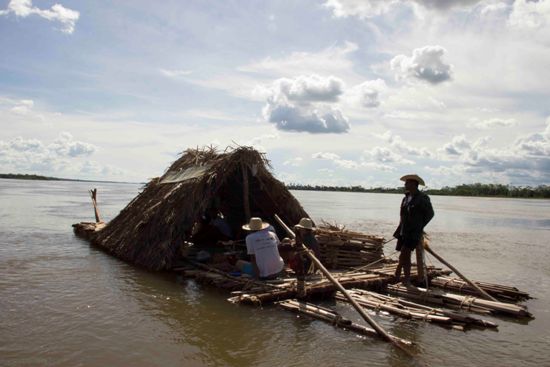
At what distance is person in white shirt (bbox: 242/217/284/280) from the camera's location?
7.84 meters

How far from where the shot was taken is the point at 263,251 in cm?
795

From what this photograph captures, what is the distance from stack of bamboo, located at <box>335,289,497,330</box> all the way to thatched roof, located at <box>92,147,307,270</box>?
3.82 metres

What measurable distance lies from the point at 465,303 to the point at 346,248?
2950 millimetres

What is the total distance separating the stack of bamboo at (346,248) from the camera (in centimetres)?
980

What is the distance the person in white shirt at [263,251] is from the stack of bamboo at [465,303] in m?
2.34

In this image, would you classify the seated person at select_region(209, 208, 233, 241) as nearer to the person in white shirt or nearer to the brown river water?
the brown river water

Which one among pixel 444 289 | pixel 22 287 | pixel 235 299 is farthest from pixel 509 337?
pixel 22 287

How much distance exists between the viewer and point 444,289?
29.0 ft

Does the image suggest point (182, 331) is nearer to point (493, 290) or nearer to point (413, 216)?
point (413, 216)

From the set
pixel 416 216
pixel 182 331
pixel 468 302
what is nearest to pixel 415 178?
pixel 416 216

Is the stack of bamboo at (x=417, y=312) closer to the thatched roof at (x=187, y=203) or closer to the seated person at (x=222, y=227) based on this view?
the thatched roof at (x=187, y=203)

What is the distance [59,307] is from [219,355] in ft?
10.5

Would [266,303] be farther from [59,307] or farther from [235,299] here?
[59,307]

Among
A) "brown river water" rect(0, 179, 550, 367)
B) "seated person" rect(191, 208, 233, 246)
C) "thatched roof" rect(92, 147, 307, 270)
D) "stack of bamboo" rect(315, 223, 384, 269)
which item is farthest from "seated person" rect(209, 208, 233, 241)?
"stack of bamboo" rect(315, 223, 384, 269)
